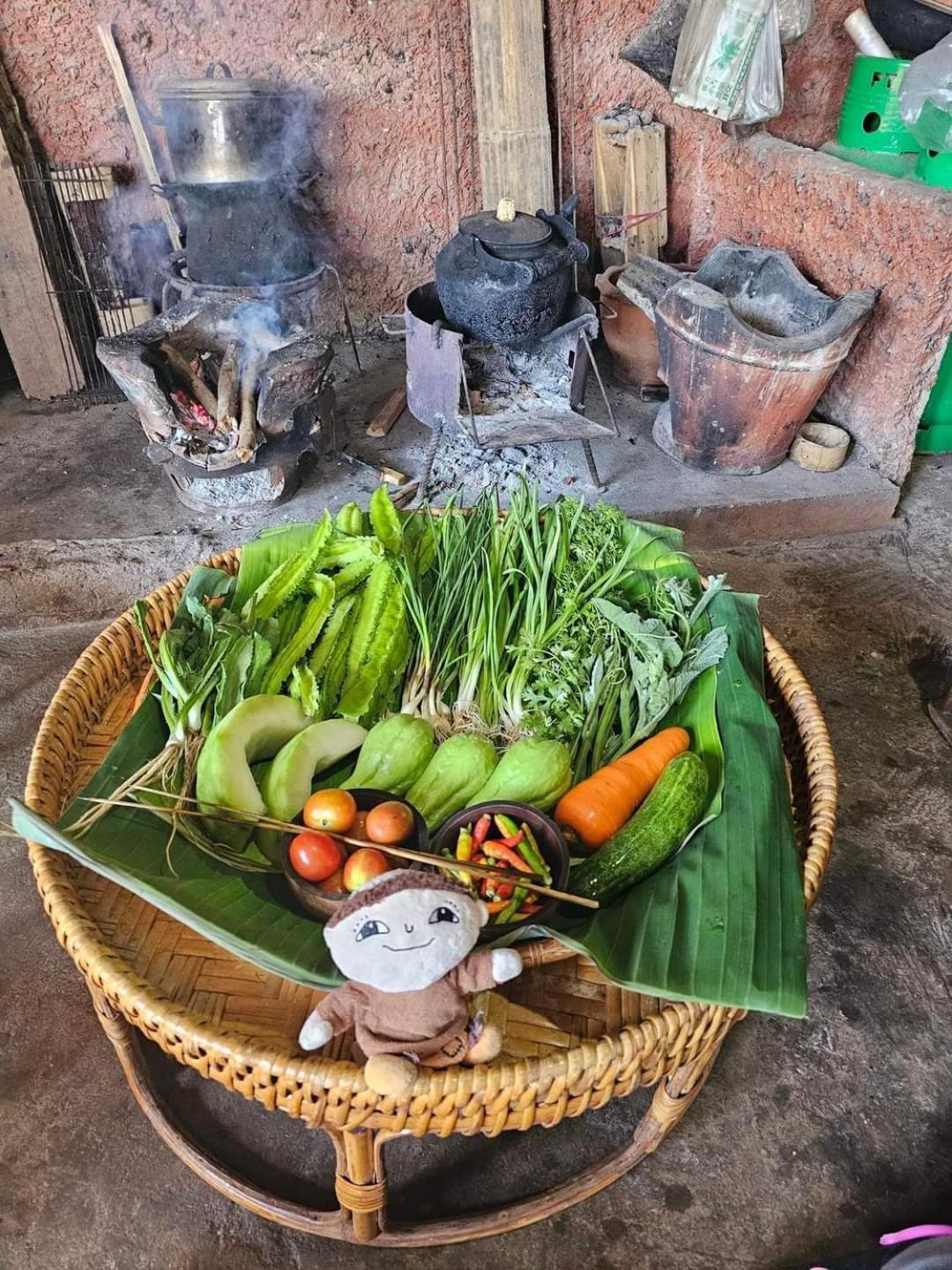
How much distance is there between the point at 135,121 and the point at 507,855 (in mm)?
4286

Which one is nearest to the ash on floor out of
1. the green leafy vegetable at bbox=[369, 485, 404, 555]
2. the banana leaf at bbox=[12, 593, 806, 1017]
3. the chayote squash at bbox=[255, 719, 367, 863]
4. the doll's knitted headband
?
the green leafy vegetable at bbox=[369, 485, 404, 555]

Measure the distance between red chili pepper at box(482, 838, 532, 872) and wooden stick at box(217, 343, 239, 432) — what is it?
2453mm

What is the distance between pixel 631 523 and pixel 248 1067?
1.49m

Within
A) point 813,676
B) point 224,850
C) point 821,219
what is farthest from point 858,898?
point 821,219

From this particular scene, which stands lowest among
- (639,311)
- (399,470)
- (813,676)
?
(813,676)

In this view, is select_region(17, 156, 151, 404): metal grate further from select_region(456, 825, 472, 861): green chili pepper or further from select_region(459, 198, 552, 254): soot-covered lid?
select_region(456, 825, 472, 861): green chili pepper

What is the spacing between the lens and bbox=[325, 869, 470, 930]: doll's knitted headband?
1132 millimetres

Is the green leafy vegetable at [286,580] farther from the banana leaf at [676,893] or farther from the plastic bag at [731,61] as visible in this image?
the plastic bag at [731,61]

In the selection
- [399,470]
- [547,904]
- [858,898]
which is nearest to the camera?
[547,904]

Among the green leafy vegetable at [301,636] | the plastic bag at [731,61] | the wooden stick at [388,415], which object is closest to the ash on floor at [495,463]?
the wooden stick at [388,415]

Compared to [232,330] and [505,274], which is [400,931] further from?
[232,330]

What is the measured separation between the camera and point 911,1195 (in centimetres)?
174

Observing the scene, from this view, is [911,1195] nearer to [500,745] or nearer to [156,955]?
[500,745]

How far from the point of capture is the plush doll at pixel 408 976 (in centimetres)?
113
